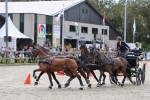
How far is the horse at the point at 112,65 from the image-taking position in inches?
761

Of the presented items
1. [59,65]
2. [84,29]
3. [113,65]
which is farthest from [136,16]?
[59,65]

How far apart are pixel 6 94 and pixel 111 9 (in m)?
77.2

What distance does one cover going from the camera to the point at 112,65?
19.6 metres

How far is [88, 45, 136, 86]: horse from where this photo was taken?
19328 millimetres

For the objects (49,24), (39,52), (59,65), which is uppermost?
(49,24)

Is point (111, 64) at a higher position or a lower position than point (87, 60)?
lower

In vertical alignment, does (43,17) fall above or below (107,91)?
above

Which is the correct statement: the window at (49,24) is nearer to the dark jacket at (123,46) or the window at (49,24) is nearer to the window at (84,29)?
the window at (84,29)

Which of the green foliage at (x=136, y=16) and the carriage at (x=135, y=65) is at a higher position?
the green foliage at (x=136, y=16)

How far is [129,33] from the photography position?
292ft

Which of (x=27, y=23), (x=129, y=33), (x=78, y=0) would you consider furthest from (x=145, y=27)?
(x=27, y=23)

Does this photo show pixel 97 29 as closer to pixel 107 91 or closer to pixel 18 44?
pixel 18 44

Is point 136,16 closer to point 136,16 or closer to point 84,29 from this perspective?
point 136,16

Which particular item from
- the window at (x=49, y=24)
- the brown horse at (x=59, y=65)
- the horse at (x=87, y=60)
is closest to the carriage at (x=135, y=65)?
the horse at (x=87, y=60)
